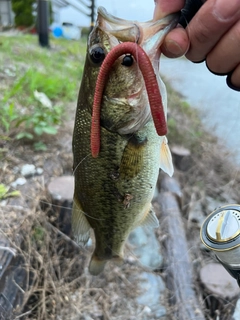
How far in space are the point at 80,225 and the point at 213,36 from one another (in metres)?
0.99

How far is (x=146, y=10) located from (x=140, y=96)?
10.8 inches

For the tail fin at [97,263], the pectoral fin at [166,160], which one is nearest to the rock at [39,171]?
the tail fin at [97,263]

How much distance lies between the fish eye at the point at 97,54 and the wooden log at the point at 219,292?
6.50 feet

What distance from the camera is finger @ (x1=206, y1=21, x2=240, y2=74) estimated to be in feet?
3.47

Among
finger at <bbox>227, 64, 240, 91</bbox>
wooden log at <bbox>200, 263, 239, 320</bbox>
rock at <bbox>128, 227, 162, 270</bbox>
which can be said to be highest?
finger at <bbox>227, 64, 240, 91</bbox>

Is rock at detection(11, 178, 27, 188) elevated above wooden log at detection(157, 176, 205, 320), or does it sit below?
above

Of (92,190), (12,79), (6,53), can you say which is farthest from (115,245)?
(6,53)

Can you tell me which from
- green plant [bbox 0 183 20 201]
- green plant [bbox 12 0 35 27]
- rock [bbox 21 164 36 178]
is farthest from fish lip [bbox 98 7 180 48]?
green plant [bbox 12 0 35 27]

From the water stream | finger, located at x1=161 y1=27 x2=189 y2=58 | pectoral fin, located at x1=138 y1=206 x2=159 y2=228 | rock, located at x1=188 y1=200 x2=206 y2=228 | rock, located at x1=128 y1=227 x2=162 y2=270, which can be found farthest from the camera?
rock, located at x1=188 y1=200 x2=206 y2=228

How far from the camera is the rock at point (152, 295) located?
2.66 meters

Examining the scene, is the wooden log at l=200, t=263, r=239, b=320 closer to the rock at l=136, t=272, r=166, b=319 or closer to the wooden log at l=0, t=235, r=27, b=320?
the rock at l=136, t=272, r=166, b=319

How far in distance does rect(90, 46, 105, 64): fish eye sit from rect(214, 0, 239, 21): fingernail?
390 millimetres

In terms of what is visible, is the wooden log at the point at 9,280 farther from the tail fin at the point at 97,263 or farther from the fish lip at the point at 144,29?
the fish lip at the point at 144,29

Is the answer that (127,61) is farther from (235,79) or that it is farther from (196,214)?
(196,214)
